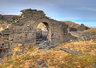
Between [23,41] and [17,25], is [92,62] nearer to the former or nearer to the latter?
[23,41]

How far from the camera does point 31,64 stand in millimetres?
3770

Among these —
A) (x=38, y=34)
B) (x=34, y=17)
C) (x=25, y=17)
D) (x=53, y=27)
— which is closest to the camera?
(x=25, y=17)

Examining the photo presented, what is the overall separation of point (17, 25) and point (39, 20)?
9.54 ft

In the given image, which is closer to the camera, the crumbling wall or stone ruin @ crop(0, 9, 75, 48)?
stone ruin @ crop(0, 9, 75, 48)

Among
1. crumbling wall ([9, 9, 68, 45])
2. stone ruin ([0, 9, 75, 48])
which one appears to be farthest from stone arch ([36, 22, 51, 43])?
crumbling wall ([9, 9, 68, 45])

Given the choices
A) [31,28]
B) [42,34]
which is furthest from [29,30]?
[42,34]

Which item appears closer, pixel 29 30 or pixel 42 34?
pixel 29 30

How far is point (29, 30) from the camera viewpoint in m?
8.98

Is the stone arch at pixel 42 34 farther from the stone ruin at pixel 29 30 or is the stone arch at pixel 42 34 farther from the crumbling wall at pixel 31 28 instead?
the crumbling wall at pixel 31 28

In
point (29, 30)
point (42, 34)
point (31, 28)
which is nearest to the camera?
point (29, 30)

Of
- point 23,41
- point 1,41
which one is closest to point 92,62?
point 23,41

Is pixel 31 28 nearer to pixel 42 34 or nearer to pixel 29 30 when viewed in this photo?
pixel 29 30

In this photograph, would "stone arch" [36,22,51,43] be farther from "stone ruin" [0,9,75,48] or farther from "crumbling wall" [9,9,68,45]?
"crumbling wall" [9,9,68,45]

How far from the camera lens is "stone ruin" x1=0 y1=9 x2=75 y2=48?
820 centimetres
